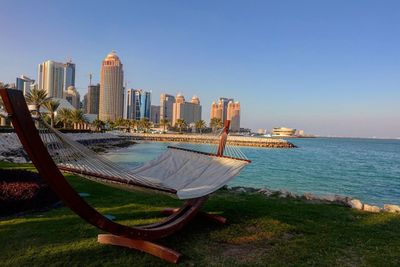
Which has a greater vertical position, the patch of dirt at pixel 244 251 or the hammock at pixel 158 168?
the hammock at pixel 158 168

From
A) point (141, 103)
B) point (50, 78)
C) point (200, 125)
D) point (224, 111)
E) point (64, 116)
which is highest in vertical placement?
point (50, 78)

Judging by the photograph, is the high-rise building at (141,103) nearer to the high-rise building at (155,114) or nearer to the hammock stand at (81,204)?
the high-rise building at (155,114)

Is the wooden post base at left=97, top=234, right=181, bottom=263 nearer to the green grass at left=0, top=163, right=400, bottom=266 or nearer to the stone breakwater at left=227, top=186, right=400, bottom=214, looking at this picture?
the green grass at left=0, top=163, right=400, bottom=266

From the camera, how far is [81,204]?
134 inches

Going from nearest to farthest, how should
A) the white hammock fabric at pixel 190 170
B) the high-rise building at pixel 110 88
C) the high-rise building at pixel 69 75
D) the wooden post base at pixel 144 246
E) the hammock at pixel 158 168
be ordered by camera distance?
the hammock at pixel 158 168, the wooden post base at pixel 144 246, the white hammock fabric at pixel 190 170, the high-rise building at pixel 110 88, the high-rise building at pixel 69 75

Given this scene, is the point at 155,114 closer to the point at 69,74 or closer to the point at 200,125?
the point at 69,74

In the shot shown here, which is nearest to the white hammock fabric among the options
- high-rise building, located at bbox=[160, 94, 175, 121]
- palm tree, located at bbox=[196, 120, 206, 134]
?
palm tree, located at bbox=[196, 120, 206, 134]

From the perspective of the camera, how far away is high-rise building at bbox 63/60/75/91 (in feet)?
443

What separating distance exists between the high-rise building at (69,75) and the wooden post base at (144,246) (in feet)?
448

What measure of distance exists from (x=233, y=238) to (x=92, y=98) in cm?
13026

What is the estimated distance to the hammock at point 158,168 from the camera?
11.8 feet

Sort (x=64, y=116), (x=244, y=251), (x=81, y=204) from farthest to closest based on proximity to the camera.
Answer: (x=64, y=116) → (x=244, y=251) → (x=81, y=204)

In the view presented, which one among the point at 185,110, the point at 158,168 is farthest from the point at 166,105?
the point at 158,168

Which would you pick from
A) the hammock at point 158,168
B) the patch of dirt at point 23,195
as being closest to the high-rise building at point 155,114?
the patch of dirt at point 23,195
